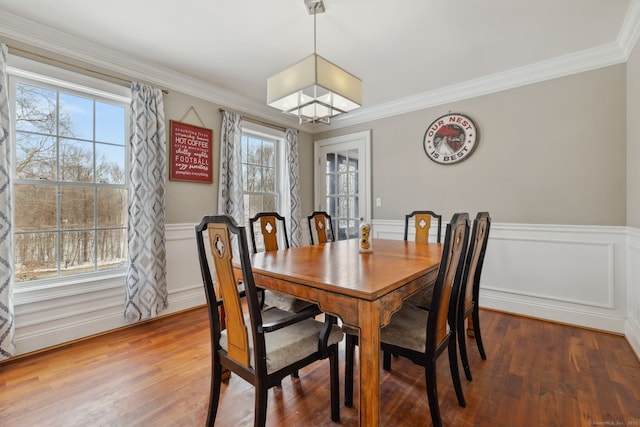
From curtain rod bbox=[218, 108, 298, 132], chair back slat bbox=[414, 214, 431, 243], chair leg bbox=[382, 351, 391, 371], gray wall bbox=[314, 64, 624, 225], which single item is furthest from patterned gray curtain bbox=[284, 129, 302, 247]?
chair leg bbox=[382, 351, 391, 371]

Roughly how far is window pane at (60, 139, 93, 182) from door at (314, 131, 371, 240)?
289 cm

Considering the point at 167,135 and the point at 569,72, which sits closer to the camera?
the point at 569,72

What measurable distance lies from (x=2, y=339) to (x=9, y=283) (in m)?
0.38

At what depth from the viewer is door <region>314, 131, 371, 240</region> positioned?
13.5 ft

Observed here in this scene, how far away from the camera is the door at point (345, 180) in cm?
413

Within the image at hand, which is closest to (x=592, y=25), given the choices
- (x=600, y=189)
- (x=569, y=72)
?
(x=569, y=72)

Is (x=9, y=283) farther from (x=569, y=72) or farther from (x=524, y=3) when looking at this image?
(x=569, y=72)

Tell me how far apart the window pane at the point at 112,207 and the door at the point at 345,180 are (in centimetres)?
264

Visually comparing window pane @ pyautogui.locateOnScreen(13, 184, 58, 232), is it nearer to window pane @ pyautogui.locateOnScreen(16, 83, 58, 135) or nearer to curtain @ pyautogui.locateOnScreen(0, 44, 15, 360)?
curtain @ pyautogui.locateOnScreen(0, 44, 15, 360)

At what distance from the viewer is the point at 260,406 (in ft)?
3.86

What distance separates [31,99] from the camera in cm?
224

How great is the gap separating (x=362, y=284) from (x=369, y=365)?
12.2 inches

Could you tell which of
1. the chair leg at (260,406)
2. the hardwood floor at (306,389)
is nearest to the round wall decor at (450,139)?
the hardwood floor at (306,389)

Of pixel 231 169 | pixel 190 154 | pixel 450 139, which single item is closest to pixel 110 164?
pixel 190 154
